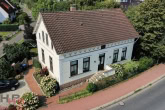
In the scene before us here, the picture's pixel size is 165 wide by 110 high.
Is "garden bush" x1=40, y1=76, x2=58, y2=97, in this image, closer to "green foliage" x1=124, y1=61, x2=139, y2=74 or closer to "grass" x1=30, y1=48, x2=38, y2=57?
"green foliage" x1=124, y1=61, x2=139, y2=74

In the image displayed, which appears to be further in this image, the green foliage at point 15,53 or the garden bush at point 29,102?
the green foliage at point 15,53

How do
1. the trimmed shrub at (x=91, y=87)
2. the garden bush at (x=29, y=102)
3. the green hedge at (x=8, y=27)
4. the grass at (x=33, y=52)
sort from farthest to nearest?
the green hedge at (x=8, y=27) < the grass at (x=33, y=52) < the trimmed shrub at (x=91, y=87) < the garden bush at (x=29, y=102)

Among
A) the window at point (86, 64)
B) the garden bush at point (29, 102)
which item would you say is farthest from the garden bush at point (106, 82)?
the garden bush at point (29, 102)

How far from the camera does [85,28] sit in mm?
19516

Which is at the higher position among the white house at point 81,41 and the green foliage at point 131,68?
the white house at point 81,41

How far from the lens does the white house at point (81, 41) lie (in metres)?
17.4

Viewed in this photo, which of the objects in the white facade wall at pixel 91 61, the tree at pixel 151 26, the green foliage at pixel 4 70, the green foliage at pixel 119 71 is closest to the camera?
the white facade wall at pixel 91 61

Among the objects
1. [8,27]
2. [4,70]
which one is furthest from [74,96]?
[8,27]

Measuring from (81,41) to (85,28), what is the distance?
220 cm

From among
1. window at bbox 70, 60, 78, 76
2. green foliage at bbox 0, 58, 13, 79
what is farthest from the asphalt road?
green foliage at bbox 0, 58, 13, 79

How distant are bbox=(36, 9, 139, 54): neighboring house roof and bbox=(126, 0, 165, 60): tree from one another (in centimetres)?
220

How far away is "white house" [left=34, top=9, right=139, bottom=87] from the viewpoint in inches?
685

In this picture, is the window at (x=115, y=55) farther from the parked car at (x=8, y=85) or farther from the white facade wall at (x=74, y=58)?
the parked car at (x=8, y=85)

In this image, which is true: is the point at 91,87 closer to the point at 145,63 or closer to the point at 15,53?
the point at 145,63
